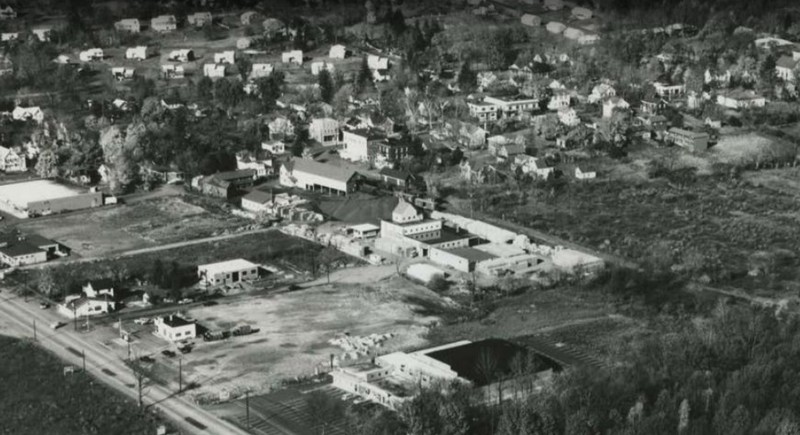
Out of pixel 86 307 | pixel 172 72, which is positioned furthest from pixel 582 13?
pixel 86 307

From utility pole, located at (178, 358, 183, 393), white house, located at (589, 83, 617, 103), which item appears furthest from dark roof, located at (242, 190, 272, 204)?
white house, located at (589, 83, 617, 103)

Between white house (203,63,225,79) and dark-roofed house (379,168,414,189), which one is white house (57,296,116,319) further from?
white house (203,63,225,79)

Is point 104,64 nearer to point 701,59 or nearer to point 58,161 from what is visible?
point 58,161

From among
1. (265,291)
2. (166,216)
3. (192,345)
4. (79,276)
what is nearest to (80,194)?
(166,216)

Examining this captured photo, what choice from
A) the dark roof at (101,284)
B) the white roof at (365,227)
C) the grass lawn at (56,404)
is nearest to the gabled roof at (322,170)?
the white roof at (365,227)

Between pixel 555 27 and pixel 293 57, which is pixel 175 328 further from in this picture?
pixel 555 27
